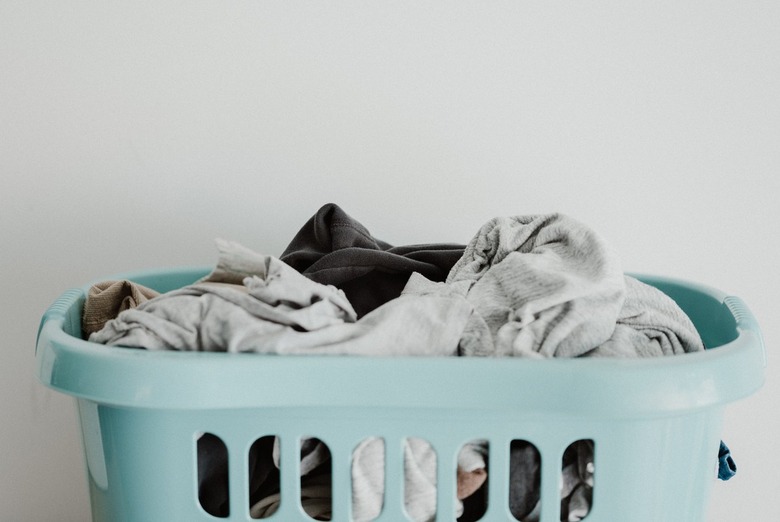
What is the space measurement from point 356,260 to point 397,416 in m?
0.22

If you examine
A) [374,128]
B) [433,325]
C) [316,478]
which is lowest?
[316,478]

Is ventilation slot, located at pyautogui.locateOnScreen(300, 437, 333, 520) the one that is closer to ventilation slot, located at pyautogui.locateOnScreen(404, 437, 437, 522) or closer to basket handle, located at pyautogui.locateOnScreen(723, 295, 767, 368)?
ventilation slot, located at pyautogui.locateOnScreen(404, 437, 437, 522)

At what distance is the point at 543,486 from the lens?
63 cm

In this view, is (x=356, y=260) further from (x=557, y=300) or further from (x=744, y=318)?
(x=744, y=318)

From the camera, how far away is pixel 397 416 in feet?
2.06

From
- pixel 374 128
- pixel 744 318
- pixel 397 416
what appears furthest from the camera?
pixel 374 128

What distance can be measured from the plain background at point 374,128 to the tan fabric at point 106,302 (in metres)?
0.30

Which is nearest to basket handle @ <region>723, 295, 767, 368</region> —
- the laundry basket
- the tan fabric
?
the laundry basket

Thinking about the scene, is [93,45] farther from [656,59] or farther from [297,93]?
[656,59]

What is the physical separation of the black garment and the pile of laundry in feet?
0.19

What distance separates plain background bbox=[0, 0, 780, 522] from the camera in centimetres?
107

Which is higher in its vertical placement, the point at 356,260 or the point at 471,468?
the point at 356,260

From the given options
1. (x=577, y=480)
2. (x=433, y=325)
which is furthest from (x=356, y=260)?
(x=577, y=480)

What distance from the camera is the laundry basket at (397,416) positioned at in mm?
596
